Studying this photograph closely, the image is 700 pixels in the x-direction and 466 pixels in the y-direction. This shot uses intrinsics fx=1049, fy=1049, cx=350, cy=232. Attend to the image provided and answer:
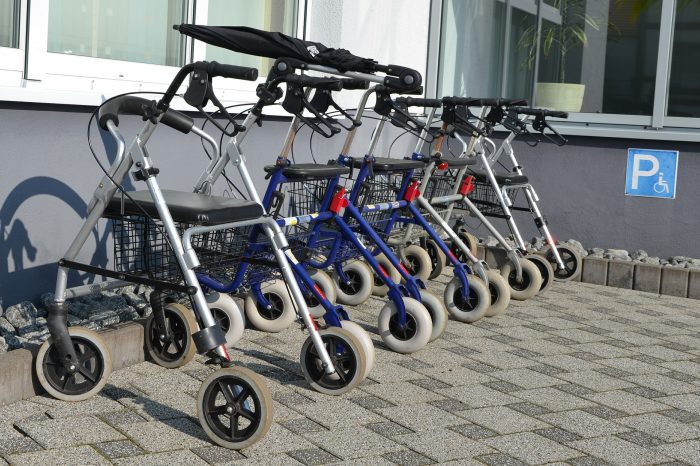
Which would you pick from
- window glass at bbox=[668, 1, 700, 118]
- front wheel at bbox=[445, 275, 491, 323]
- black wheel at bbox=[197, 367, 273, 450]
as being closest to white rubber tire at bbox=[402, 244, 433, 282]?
front wheel at bbox=[445, 275, 491, 323]

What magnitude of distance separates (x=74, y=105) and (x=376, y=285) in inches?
86.7

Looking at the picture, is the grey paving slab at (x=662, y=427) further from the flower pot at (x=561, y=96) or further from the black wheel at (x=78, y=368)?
the flower pot at (x=561, y=96)

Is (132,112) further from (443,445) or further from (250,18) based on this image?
(250,18)

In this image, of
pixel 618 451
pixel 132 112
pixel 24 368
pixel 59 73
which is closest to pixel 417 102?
pixel 59 73

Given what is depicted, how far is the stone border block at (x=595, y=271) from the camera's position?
739cm

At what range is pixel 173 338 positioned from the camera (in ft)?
14.6

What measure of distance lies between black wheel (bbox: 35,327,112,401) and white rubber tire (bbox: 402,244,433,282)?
2.98 metres

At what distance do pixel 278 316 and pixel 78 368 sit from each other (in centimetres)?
144

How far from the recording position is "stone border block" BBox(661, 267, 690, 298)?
7.11m

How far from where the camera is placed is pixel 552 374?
4828 millimetres

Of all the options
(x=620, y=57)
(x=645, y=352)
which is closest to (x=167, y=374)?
(x=645, y=352)

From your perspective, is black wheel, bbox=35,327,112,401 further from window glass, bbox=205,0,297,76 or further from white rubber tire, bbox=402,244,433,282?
white rubber tire, bbox=402,244,433,282

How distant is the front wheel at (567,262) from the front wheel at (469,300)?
5.55 ft

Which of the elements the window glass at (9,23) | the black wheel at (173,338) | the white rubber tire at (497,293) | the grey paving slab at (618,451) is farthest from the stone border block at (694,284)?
the window glass at (9,23)
